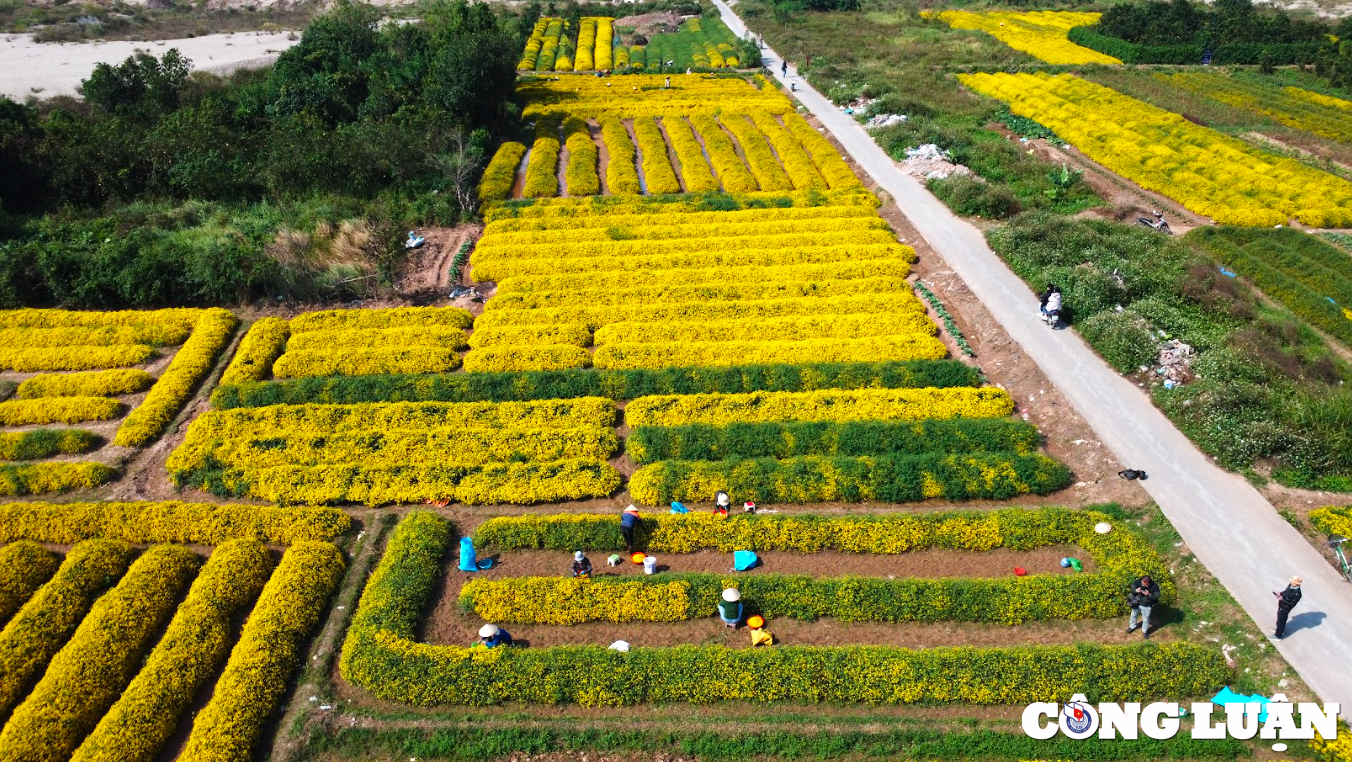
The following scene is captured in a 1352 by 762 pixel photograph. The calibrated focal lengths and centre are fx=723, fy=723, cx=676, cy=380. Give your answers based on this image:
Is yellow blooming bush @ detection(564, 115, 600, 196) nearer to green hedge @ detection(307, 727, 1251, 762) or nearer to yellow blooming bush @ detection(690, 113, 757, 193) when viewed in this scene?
yellow blooming bush @ detection(690, 113, 757, 193)

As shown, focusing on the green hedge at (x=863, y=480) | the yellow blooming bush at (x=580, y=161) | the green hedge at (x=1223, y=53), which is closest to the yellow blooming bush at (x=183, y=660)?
the green hedge at (x=863, y=480)

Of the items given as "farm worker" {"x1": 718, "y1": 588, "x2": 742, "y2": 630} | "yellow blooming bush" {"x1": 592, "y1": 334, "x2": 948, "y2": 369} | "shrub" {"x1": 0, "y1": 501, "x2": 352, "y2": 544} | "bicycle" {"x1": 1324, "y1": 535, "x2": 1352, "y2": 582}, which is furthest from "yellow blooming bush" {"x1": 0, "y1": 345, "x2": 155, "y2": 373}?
"bicycle" {"x1": 1324, "y1": 535, "x2": 1352, "y2": 582}

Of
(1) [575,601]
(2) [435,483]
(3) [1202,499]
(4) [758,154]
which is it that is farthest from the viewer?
(4) [758,154]

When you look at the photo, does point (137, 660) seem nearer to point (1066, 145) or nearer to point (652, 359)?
point (652, 359)

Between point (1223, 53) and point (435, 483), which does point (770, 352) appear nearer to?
point (435, 483)

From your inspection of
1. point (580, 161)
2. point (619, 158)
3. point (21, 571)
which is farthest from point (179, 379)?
point (619, 158)
